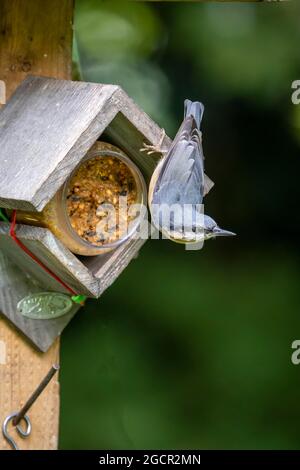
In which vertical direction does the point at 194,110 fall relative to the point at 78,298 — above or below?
above

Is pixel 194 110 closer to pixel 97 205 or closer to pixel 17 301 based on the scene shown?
pixel 97 205

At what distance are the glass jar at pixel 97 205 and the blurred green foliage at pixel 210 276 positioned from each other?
2.47 ft

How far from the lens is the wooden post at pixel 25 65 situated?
2838 millimetres

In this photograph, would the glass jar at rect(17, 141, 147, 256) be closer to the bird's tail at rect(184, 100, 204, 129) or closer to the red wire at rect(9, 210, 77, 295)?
the red wire at rect(9, 210, 77, 295)

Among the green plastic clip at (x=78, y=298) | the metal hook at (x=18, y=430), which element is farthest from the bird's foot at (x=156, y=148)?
the metal hook at (x=18, y=430)

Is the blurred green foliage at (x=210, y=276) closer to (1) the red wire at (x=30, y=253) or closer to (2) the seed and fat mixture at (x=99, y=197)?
(1) the red wire at (x=30, y=253)

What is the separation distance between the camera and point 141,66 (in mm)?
3594

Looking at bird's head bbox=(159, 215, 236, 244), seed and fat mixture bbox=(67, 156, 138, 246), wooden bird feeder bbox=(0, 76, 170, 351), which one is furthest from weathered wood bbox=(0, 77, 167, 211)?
bird's head bbox=(159, 215, 236, 244)

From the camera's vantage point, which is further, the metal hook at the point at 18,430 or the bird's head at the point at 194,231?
the metal hook at the point at 18,430

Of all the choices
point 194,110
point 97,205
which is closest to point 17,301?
point 97,205

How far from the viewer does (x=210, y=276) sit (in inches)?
146

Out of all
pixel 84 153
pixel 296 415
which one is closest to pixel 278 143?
A: pixel 296 415

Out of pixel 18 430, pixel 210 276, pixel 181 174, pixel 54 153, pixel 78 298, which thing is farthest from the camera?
pixel 210 276

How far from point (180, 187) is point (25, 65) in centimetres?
72
